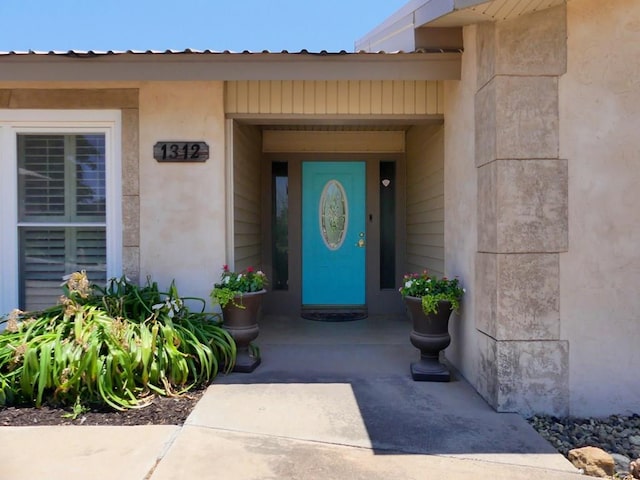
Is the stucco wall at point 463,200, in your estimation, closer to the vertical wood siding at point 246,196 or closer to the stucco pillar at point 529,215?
the stucco pillar at point 529,215

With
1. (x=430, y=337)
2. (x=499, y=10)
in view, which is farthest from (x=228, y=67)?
(x=430, y=337)

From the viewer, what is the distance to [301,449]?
262 cm

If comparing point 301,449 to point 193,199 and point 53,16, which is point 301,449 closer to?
point 193,199

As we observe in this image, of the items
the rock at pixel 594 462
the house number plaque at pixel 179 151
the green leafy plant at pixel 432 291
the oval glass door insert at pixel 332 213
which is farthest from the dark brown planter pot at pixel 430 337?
the oval glass door insert at pixel 332 213

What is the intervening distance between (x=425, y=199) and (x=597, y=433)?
123 inches

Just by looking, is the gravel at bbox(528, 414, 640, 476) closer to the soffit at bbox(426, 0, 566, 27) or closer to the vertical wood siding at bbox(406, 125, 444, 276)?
the vertical wood siding at bbox(406, 125, 444, 276)

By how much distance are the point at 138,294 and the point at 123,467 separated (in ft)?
6.60

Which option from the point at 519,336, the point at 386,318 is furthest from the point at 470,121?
the point at 386,318

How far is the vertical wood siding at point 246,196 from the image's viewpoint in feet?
16.0

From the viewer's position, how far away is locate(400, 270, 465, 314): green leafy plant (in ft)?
11.9

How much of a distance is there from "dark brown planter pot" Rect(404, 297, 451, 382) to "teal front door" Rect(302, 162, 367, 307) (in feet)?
9.18

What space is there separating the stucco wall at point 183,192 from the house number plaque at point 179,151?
54 millimetres

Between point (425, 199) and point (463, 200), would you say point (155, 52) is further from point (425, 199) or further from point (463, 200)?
point (425, 199)

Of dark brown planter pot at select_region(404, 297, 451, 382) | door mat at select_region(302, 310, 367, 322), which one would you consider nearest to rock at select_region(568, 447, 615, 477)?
dark brown planter pot at select_region(404, 297, 451, 382)
